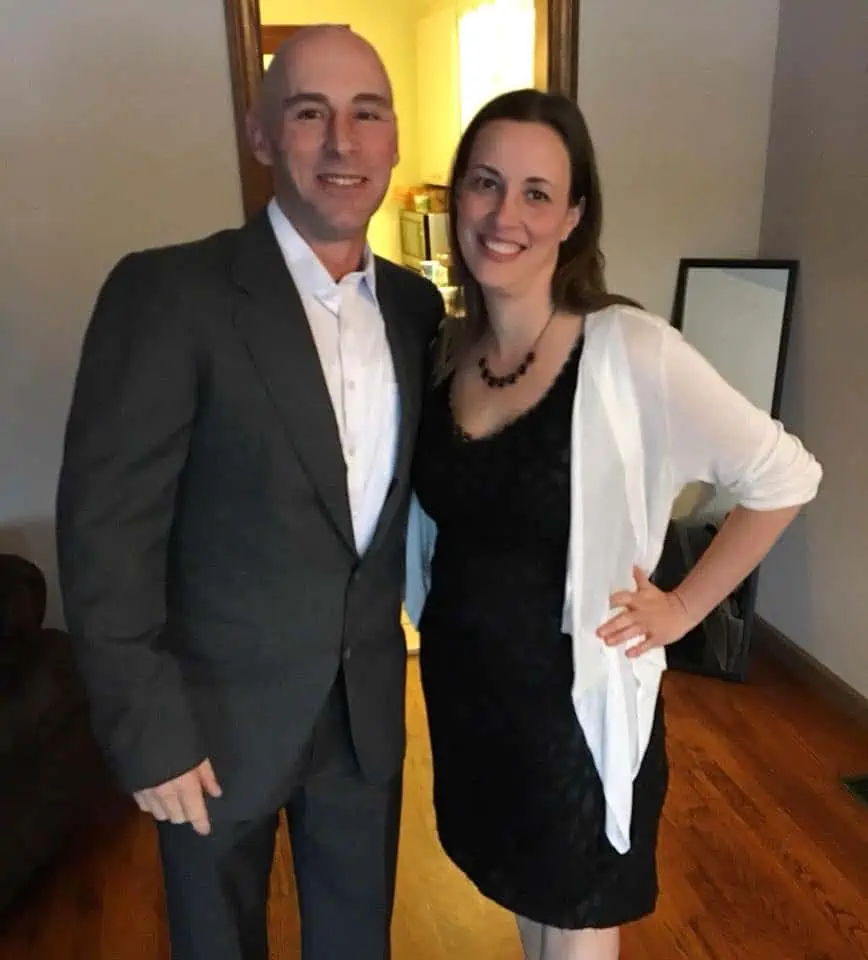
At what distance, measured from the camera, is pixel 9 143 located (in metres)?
2.39

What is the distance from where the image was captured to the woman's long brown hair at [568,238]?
49.3 inches

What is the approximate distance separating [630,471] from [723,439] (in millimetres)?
131

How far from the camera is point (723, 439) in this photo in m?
1.23

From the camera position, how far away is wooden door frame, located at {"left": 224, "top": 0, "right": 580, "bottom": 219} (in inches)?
94.3

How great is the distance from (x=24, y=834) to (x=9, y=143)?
1.66 meters

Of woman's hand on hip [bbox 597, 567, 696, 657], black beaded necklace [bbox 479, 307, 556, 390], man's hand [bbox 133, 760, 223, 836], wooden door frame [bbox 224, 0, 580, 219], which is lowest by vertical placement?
man's hand [bbox 133, 760, 223, 836]

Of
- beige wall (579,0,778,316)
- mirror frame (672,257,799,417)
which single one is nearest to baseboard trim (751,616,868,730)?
mirror frame (672,257,799,417)

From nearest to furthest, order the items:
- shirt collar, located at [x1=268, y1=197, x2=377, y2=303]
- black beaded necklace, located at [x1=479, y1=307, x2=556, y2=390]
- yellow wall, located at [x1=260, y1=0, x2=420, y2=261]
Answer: shirt collar, located at [x1=268, y1=197, x2=377, y2=303]
black beaded necklace, located at [x1=479, y1=307, x2=556, y2=390]
yellow wall, located at [x1=260, y1=0, x2=420, y2=261]

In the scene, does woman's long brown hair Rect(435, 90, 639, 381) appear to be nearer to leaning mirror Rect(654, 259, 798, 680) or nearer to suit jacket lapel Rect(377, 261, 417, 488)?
suit jacket lapel Rect(377, 261, 417, 488)

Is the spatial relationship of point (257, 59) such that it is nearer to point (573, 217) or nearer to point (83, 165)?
point (83, 165)

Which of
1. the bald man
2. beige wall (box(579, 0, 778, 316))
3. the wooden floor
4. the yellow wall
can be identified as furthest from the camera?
the yellow wall

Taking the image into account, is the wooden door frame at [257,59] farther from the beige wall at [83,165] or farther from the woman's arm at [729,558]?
the woman's arm at [729,558]

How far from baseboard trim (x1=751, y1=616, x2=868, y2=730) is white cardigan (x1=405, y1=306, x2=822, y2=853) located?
1511 millimetres

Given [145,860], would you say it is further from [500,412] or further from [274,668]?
[500,412]
